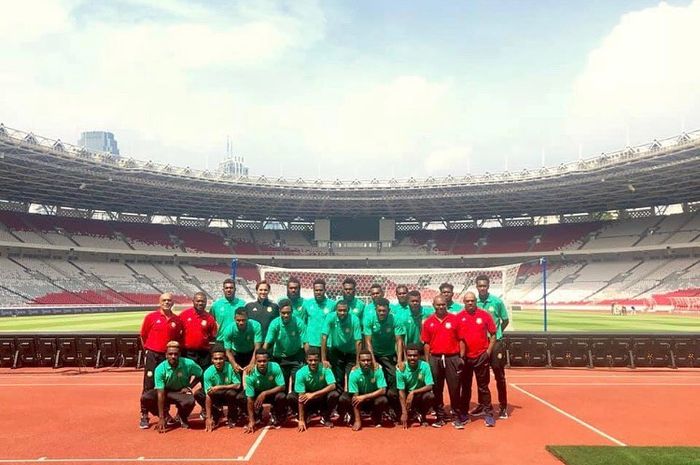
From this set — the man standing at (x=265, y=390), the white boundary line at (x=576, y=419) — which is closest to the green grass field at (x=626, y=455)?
the white boundary line at (x=576, y=419)

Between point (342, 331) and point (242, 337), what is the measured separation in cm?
177

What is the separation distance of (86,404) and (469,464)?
8.08m

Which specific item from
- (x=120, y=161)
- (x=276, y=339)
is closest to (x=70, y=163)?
(x=120, y=161)

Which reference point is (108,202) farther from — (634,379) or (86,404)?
(634,379)

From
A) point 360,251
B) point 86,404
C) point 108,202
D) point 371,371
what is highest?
point 108,202

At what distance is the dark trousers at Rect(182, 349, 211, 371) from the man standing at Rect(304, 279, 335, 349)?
6.33 ft

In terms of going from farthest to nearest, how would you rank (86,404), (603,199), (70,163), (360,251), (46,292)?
(360,251) < (603,199) < (46,292) < (70,163) < (86,404)

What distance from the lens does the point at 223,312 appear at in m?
9.66

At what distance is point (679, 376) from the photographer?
46.0 feet

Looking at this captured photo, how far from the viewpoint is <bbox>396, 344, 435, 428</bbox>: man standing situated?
28.1 ft

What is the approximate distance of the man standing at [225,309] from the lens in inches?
377

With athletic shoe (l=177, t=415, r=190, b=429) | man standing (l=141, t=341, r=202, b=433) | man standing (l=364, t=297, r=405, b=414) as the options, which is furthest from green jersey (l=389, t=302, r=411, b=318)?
athletic shoe (l=177, t=415, r=190, b=429)

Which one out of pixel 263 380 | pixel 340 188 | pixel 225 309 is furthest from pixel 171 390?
pixel 340 188

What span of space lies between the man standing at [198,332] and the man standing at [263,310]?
2.74 ft
